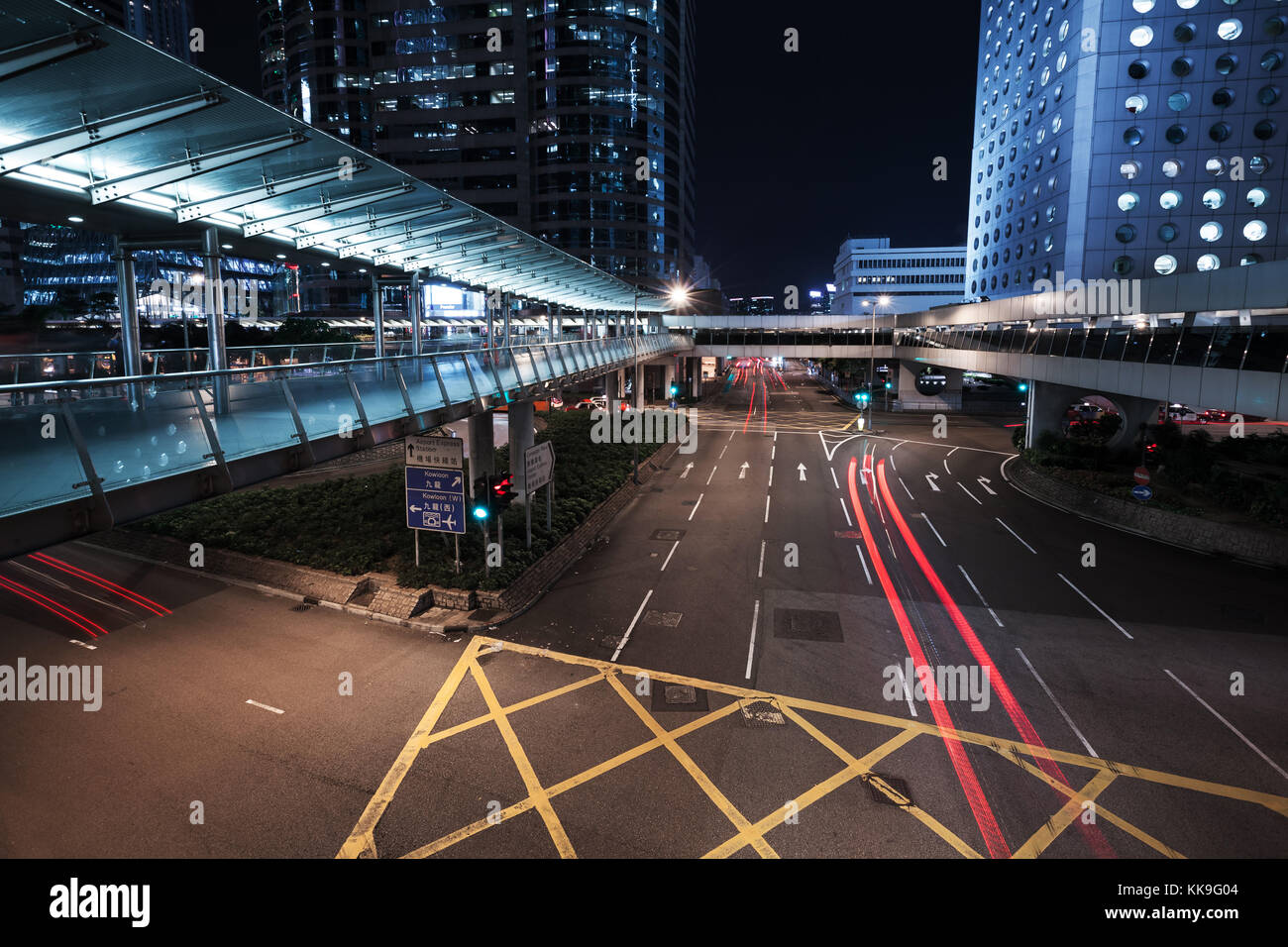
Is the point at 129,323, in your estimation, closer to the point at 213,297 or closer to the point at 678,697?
the point at 213,297

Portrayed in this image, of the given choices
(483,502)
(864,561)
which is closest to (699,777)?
(483,502)

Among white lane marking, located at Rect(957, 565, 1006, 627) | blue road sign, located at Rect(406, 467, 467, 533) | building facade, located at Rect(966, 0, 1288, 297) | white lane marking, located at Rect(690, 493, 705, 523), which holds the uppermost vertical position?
building facade, located at Rect(966, 0, 1288, 297)

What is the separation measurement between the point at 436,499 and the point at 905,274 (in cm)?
13873

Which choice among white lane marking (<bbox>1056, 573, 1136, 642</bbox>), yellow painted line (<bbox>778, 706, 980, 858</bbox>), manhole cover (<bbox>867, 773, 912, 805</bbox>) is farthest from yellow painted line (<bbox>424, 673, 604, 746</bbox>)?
white lane marking (<bbox>1056, 573, 1136, 642</bbox>)

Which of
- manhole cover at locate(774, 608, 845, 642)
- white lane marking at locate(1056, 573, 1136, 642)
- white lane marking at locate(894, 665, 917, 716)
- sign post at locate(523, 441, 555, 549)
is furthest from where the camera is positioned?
sign post at locate(523, 441, 555, 549)

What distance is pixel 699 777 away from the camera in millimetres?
9383

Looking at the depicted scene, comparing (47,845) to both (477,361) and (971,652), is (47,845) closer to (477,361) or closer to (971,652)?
(477,361)

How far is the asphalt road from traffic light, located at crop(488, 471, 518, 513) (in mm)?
2606

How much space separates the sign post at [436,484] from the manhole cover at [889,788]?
32.4 feet

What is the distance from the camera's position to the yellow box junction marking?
821 centimetres

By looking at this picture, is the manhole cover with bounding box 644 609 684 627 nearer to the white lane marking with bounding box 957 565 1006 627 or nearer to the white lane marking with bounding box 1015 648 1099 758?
the white lane marking with bounding box 1015 648 1099 758

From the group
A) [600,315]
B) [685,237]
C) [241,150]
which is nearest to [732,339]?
[600,315]

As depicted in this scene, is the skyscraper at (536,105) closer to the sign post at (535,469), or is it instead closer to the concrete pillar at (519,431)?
the concrete pillar at (519,431)

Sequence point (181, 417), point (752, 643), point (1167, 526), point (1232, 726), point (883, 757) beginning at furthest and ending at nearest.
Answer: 1. point (1167, 526)
2. point (752, 643)
3. point (1232, 726)
4. point (883, 757)
5. point (181, 417)
